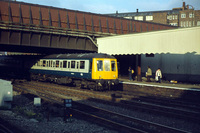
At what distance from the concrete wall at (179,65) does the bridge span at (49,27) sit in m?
7.61

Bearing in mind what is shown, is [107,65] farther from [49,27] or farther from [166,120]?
[49,27]

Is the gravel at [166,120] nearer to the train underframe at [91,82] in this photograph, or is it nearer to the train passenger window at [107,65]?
the train underframe at [91,82]

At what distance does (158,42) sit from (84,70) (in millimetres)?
8344

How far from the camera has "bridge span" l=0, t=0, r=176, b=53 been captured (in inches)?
939

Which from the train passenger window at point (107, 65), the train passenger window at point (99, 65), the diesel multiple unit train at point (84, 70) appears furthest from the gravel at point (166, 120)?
the train passenger window at point (107, 65)

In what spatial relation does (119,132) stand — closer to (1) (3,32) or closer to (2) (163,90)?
(2) (163,90)

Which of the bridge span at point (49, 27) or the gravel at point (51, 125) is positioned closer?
the gravel at point (51, 125)

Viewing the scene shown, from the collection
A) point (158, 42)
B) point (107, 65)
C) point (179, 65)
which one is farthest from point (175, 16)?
point (107, 65)

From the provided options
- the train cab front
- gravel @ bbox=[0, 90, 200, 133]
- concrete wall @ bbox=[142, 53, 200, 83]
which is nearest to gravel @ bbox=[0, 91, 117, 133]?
gravel @ bbox=[0, 90, 200, 133]

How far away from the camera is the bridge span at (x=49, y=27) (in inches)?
939

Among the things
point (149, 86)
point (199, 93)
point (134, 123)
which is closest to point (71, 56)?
point (149, 86)

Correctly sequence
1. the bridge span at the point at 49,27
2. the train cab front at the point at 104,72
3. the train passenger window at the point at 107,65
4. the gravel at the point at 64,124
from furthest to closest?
the bridge span at the point at 49,27
the train passenger window at the point at 107,65
the train cab front at the point at 104,72
the gravel at the point at 64,124

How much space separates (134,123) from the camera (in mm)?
9562

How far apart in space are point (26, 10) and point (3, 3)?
2.60m
